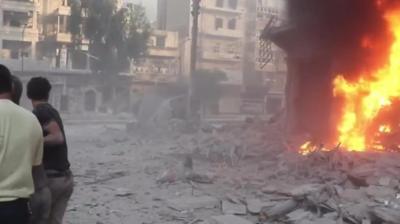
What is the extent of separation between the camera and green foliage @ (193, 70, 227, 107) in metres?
41.4

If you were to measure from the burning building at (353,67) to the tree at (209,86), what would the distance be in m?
26.1

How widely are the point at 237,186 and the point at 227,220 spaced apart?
2.70m

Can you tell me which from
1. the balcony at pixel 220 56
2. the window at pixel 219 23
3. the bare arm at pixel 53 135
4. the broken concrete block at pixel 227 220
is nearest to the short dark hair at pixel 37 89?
A: the bare arm at pixel 53 135

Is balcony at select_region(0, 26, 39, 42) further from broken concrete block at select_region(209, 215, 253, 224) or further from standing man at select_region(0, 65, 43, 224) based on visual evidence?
standing man at select_region(0, 65, 43, 224)

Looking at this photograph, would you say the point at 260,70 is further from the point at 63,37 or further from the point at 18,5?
the point at 18,5

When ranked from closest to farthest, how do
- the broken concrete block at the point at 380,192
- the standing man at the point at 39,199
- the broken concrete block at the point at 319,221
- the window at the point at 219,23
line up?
the standing man at the point at 39,199
the broken concrete block at the point at 319,221
the broken concrete block at the point at 380,192
the window at the point at 219,23

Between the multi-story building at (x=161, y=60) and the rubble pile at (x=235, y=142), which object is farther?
the multi-story building at (x=161, y=60)

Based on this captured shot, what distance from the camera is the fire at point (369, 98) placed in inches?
545

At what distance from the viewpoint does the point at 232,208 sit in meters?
8.26

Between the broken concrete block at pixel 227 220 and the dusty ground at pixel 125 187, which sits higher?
the broken concrete block at pixel 227 220

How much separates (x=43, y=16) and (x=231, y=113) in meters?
18.3

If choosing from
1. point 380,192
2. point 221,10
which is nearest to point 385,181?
point 380,192

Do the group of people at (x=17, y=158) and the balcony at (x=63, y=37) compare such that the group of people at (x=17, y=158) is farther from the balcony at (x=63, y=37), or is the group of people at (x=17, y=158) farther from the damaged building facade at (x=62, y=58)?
the balcony at (x=63, y=37)

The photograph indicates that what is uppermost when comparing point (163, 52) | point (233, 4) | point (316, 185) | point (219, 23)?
point (233, 4)
